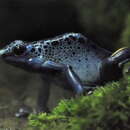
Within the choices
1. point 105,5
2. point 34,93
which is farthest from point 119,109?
point 105,5

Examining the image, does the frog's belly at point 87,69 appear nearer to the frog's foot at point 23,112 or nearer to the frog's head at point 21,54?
the frog's head at point 21,54

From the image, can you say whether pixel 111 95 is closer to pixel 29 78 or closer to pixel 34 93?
pixel 34 93

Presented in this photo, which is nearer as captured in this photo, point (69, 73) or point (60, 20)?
point (69, 73)

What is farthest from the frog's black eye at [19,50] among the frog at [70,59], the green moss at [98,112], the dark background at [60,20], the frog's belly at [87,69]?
Answer: the dark background at [60,20]

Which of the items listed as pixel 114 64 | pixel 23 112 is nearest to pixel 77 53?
pixel 114 64

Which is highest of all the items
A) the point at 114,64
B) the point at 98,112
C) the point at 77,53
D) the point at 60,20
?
the point at 60,20

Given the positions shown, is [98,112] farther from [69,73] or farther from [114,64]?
[114,64]

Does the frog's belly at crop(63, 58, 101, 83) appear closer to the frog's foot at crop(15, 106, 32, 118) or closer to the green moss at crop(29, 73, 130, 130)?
the green moss at crop(29, 73, 130, 130)
